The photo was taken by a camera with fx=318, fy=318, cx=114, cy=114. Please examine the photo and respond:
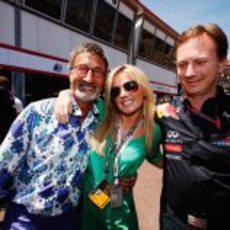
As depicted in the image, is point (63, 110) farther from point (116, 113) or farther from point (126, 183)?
point (126, 183)

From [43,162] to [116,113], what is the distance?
2.58 ft

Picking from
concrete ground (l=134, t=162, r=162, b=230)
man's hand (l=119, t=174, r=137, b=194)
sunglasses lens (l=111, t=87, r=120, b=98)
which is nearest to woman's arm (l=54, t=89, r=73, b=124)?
sunglasses lens (l=111, t=87, r=120, b=98)

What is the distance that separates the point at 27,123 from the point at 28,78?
641 cm

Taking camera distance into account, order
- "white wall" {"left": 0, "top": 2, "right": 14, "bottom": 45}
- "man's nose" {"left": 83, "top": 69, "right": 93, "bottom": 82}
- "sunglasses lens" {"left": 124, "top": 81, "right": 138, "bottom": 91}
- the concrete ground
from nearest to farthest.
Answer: "man's nose" {"left": 83, "top": 69, "right": 93, "bottom": 82}
"sunglasses lens" {"left": 124, "top": 81, "right": 138, "bottom": 91}
the concrete ground
"white wall" {"left": 0, "top": 2, "right": 14, "bottom": 45}

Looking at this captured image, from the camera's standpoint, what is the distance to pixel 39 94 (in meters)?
9.21

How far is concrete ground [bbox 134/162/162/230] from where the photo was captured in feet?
13.9

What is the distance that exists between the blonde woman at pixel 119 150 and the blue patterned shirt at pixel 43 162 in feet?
0.37

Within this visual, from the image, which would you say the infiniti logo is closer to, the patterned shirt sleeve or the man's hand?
the man's hand

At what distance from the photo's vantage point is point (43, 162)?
2104mm

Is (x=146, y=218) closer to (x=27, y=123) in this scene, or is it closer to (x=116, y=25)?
(x=27, y=123)

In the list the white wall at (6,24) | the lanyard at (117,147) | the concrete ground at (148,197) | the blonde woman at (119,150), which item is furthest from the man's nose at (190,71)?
the white wall at (6,24)

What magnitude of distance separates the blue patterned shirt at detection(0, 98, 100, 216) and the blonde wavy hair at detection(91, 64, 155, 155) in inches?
5.2

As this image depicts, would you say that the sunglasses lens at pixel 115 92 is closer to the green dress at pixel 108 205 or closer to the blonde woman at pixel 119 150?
the blonde woman at pixel 119 150

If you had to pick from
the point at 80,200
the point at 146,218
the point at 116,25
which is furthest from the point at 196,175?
the point at 116,25
